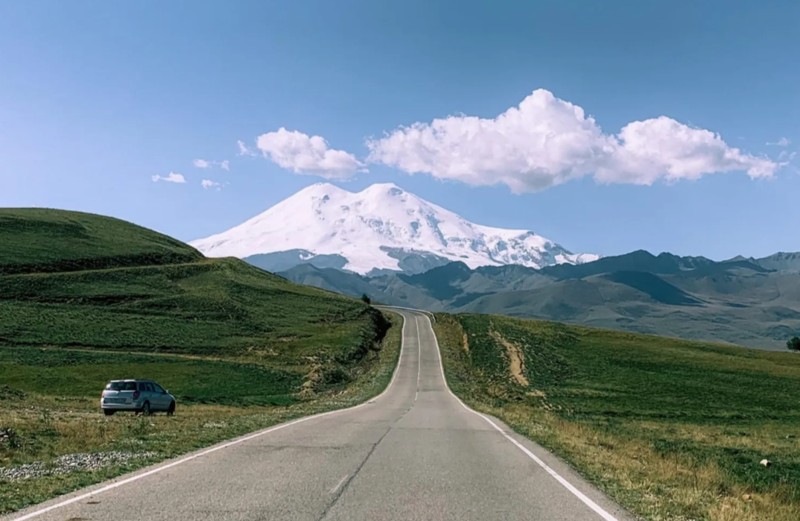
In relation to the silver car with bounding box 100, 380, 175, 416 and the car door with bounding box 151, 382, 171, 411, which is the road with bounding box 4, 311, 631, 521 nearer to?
the silver car with bounding box 100, 380, 175, 416

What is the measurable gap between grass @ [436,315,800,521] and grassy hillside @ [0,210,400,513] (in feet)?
34.5

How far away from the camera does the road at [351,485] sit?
9930mm

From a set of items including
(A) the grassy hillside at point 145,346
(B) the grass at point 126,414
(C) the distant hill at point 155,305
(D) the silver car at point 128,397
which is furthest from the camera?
(C) the distant hill at point 155,305

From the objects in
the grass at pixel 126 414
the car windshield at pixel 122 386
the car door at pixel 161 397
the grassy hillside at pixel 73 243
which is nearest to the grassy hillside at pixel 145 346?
the grass at pixel 126 414

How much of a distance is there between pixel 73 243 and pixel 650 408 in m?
114

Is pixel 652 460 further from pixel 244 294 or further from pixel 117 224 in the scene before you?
pixel 117 224

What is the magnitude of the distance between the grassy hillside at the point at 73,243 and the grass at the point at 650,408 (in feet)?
203

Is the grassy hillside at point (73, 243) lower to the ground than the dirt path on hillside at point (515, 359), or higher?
higher

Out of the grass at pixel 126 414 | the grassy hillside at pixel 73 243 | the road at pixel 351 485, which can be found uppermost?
the grassy hillside at pixel 73 243

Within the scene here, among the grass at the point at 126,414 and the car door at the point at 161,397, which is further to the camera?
the car door at the point at 161,397

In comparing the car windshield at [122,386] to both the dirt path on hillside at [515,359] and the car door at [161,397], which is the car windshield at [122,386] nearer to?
the car door at [161,397]

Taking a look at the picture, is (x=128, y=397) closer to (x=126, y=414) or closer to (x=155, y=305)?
(x=126, y=414)

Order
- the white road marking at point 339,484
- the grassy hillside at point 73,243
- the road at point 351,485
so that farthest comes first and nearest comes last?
the grassy hillside at point 73,243 < the white road marking at point 339,484 < the road at point 351,485

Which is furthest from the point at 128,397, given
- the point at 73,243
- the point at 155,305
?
the point at 73,243
